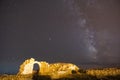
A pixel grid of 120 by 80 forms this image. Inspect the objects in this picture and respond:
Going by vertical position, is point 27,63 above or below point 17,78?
above

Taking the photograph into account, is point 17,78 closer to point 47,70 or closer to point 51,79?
point 51,79

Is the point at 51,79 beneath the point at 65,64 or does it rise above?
beneath

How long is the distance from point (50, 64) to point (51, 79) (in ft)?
50.3

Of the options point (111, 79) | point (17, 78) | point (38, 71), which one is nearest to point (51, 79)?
point (17, 78)

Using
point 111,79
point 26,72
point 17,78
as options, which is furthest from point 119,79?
point 26,72

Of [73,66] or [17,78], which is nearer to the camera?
[17,78]

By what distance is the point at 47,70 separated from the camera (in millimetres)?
56094

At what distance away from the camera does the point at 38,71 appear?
185ft

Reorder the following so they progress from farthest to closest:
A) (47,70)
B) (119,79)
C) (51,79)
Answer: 1. (47,70)
2. (51,79)
3. (119,79)

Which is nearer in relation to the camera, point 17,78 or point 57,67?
point 17,78

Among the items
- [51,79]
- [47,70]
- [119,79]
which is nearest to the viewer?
[119,79]

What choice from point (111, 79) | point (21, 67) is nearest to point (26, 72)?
point (21, 67)

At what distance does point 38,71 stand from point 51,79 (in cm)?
1421

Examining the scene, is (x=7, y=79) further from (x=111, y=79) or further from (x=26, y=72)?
(x=111, y=79)
